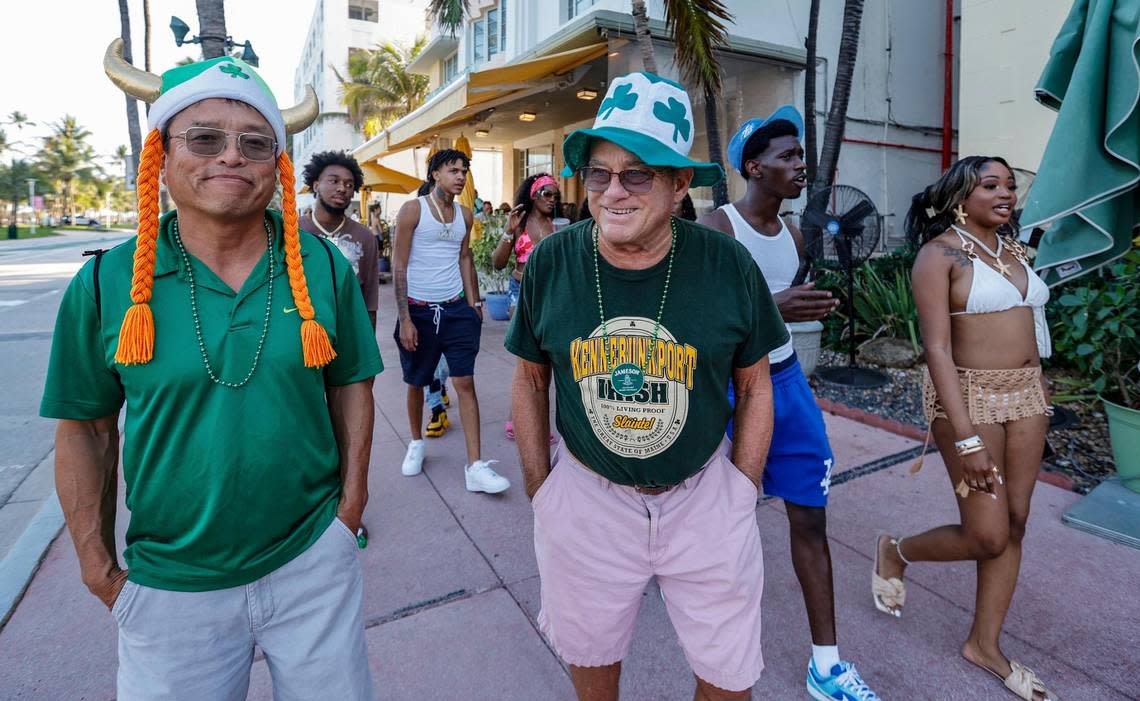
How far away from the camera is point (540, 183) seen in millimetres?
5414

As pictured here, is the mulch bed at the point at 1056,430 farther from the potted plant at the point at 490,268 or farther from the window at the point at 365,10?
the window at the point at 365,10

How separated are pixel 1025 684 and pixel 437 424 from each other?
4.04m

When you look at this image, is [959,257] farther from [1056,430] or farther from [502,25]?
[502,25]

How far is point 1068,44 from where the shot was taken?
277cm

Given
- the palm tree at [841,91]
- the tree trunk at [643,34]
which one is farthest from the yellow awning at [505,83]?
the palm tree at [841,91]

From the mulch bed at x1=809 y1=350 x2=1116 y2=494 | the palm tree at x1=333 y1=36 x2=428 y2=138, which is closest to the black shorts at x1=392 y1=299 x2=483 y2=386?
the mulch bed at x1=809 y1=350 x2=1116 y2=494

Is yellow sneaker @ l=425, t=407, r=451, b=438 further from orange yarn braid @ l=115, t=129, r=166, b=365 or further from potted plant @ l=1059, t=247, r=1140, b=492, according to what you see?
potted plant @ l=1059, t=247, r=1140, b=492

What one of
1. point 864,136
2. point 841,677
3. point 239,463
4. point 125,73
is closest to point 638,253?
point 239,463

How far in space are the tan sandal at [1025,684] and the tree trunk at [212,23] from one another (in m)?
6.48

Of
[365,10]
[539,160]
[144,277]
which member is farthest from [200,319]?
[365,10]

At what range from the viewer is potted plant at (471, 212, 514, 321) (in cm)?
1028

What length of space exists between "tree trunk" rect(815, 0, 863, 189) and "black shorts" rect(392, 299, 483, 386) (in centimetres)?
500

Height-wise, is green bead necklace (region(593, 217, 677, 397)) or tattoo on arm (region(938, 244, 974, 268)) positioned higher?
tattoo on arm (region(938, 244, 974, 268))

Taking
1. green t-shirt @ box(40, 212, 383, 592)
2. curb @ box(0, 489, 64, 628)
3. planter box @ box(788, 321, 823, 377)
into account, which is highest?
green t-shirt @ box(40, 212, 383, 592)
